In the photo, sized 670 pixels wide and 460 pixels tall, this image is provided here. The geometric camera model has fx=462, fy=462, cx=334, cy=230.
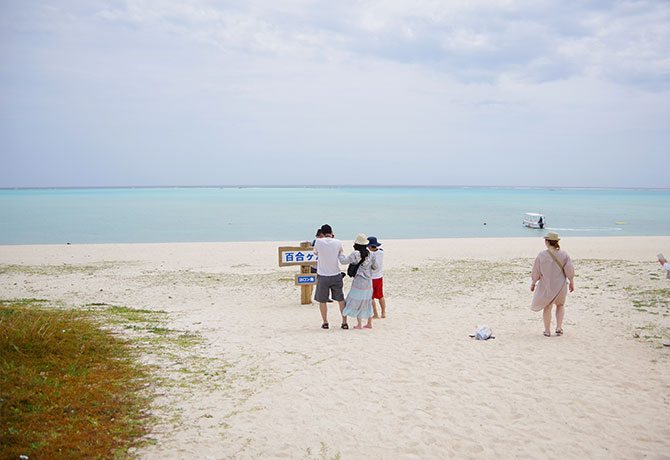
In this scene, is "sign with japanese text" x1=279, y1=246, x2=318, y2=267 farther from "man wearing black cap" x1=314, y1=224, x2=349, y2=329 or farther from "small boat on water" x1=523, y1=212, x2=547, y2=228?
"small boat on water" x1=523, y1=212, x2=547, y2=228

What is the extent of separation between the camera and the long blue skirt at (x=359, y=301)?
308 inches

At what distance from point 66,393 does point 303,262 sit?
19.9 ft

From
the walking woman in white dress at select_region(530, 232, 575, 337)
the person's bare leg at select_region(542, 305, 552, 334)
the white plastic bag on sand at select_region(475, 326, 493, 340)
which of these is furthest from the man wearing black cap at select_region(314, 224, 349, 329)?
the person's bare leg at select_region(542, 305, 552, 334)

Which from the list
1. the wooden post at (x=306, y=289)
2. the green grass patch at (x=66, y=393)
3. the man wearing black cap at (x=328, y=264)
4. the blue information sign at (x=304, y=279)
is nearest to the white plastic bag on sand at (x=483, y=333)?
the man wearing black cap at (x=328, y=264)

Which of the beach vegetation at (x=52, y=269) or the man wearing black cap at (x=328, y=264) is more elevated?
the man wearing black cap at (x=328, y=264)

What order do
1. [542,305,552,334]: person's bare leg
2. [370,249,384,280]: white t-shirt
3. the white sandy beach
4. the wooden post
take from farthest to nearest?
the wooden post < [370,249,384,280]: white t-shirt < [542,305,552,334]: person's bare leg < the white sandy beach

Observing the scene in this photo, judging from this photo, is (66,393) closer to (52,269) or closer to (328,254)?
(328,254)

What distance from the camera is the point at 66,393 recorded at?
15.4ft

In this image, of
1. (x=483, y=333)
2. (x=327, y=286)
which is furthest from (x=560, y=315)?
(x=327, y=286)

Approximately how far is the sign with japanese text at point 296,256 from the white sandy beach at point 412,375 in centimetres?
99

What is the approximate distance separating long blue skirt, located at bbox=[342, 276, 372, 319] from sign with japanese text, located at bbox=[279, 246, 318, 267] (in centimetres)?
258

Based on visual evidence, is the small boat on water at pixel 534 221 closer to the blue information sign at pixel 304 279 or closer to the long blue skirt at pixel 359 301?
the blue information sign at pixel 304 279

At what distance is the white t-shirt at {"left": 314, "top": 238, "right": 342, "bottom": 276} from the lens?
25.1 ft

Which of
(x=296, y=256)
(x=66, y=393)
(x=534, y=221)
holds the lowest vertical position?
(x=66, y=393)
